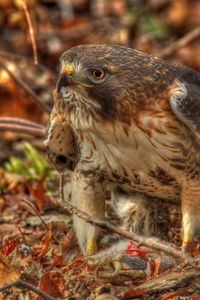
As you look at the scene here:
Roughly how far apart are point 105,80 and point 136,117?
0.26 metres

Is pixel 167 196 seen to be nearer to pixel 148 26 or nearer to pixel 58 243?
pixel 58 243

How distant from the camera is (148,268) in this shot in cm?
491

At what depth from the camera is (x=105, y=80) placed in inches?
197

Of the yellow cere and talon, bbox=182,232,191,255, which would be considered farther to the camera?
talon, bbox=182,232,191,255

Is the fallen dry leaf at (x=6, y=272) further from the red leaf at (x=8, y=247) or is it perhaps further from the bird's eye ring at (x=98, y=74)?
the bird's eye ring at (x=98, y=74)

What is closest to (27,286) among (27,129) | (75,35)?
(27,129)

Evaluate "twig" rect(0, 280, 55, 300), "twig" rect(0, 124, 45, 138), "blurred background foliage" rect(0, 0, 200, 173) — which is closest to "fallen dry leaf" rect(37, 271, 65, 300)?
"twig" rect(0, 280, 55, 300)

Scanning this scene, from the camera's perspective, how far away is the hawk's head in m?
4.97

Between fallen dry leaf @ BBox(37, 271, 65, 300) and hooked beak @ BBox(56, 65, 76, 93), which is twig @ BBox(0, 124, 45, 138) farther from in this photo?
fallen dry leaf @ BBox(37, 271, 65, 300)

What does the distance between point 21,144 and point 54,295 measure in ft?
14.8

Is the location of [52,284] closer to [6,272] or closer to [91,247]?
[6,272]

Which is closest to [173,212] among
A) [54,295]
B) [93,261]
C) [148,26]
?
[93,261]

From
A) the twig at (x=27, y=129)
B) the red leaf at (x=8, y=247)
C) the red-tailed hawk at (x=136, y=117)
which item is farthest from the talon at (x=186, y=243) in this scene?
the twig at (x=27, y=129)

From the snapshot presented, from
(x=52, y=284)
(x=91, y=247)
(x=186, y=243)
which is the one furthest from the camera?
(x=91, y=247)
